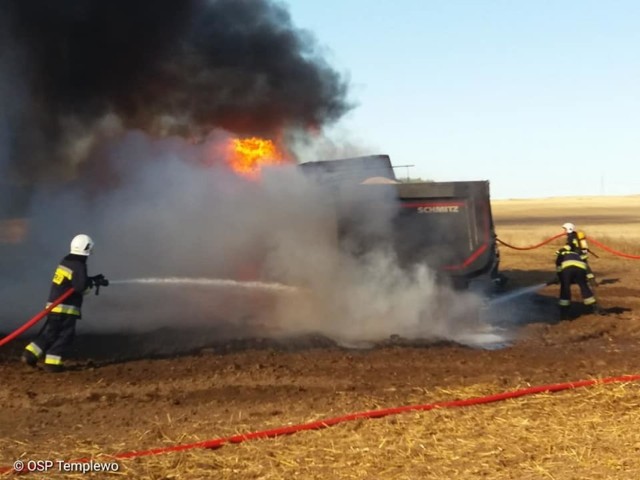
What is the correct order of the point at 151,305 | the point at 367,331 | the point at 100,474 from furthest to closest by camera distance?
the point at 151,305 < the point at 367,331 < the point at 100,474

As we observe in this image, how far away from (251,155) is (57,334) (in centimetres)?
563

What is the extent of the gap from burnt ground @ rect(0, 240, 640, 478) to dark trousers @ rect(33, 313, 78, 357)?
0.28 metres

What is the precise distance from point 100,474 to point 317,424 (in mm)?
1756

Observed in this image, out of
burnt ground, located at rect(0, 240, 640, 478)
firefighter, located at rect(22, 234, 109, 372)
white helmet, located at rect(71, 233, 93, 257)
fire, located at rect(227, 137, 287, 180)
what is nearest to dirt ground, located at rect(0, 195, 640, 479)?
burnt ground, located at rect(0, 240, 640, 478)

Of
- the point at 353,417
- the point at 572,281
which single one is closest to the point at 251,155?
the point at 572,281

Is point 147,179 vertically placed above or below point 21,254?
above

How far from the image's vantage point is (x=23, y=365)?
26.3 feet

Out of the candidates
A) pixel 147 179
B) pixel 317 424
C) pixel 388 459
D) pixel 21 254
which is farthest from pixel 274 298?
pixel 21 254

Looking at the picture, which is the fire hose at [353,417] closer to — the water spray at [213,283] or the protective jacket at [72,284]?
the protective jacket at [72,284]

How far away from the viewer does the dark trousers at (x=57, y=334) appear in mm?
7797

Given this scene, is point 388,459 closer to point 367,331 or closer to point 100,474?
point 100,474

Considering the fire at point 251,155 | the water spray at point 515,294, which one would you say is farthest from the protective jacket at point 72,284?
the water spray at point 515,294

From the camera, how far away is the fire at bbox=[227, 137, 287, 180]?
1204cm

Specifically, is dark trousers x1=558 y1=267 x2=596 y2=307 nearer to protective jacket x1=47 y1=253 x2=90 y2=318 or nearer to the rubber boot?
protective jacket x1=47 y1=253 x2=90 y2=318
